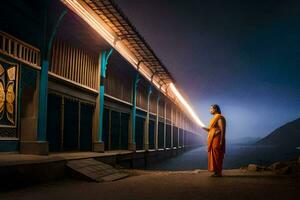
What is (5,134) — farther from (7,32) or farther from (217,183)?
(217,183)

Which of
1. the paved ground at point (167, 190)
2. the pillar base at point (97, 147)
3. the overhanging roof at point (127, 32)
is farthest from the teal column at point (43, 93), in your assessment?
the pillar base at point (97, 147)

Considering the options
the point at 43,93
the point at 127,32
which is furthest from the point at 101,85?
the point at 43,93

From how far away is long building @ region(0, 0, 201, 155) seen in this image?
11.3m

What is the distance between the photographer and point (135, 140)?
2595 centimetres

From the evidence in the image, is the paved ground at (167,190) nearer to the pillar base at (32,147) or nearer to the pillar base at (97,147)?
the pillar base at (32,147)

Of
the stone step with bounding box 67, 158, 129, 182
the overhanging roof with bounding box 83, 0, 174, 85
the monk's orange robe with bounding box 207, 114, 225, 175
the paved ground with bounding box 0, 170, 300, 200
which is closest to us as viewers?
the paved ground with bounding box 0, 170, 300, 200

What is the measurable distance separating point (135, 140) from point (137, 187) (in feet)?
54.3

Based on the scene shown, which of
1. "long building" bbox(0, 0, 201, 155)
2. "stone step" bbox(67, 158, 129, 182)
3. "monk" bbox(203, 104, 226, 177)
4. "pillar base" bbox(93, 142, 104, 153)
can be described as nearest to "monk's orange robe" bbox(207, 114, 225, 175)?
"monk" bbox(203, 104, 226, 177)

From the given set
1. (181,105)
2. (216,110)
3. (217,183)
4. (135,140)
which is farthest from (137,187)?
(181,105)

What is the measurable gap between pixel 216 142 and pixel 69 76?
20.5 feet

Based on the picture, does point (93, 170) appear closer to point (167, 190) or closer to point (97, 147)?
point (167, 190)

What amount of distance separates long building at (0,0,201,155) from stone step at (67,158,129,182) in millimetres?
1235

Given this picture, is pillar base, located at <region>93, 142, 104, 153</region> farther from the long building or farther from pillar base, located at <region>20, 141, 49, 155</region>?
pillar base, located at <region>20, 141, 49, 155</region>

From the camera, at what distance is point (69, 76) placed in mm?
14883
